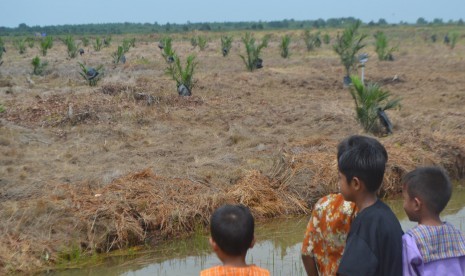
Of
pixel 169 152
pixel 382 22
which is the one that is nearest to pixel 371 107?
pixel 169 152

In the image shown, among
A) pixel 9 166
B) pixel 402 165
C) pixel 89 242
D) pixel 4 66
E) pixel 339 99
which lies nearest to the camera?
pixel 89 242

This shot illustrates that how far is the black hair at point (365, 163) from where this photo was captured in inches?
98.3

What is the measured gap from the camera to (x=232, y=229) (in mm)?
2426

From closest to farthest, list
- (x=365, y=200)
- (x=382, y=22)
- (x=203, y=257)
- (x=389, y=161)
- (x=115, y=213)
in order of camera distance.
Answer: (x=365, y=200) → (x=203, y=257) → (x=115, y=213) → (x=389, y=161) → (x=382, y=22)

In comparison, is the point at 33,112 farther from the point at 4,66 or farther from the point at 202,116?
the point at 4,66

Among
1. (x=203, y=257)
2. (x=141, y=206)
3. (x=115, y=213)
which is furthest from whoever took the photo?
(x=141, y=206)

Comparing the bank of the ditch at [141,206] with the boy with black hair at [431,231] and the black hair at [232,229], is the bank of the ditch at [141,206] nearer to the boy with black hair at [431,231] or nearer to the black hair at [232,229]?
the black hair at [232,229]

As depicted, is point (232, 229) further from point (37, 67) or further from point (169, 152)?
point (37, 67)

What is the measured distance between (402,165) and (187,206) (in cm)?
272

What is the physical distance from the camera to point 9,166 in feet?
26.8

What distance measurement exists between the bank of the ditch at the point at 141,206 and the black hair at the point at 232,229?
10.9 ft

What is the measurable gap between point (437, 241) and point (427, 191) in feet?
0.66

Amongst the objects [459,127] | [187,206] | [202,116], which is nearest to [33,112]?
[202,116]

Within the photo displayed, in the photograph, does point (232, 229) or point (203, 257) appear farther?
point (203, 257)
